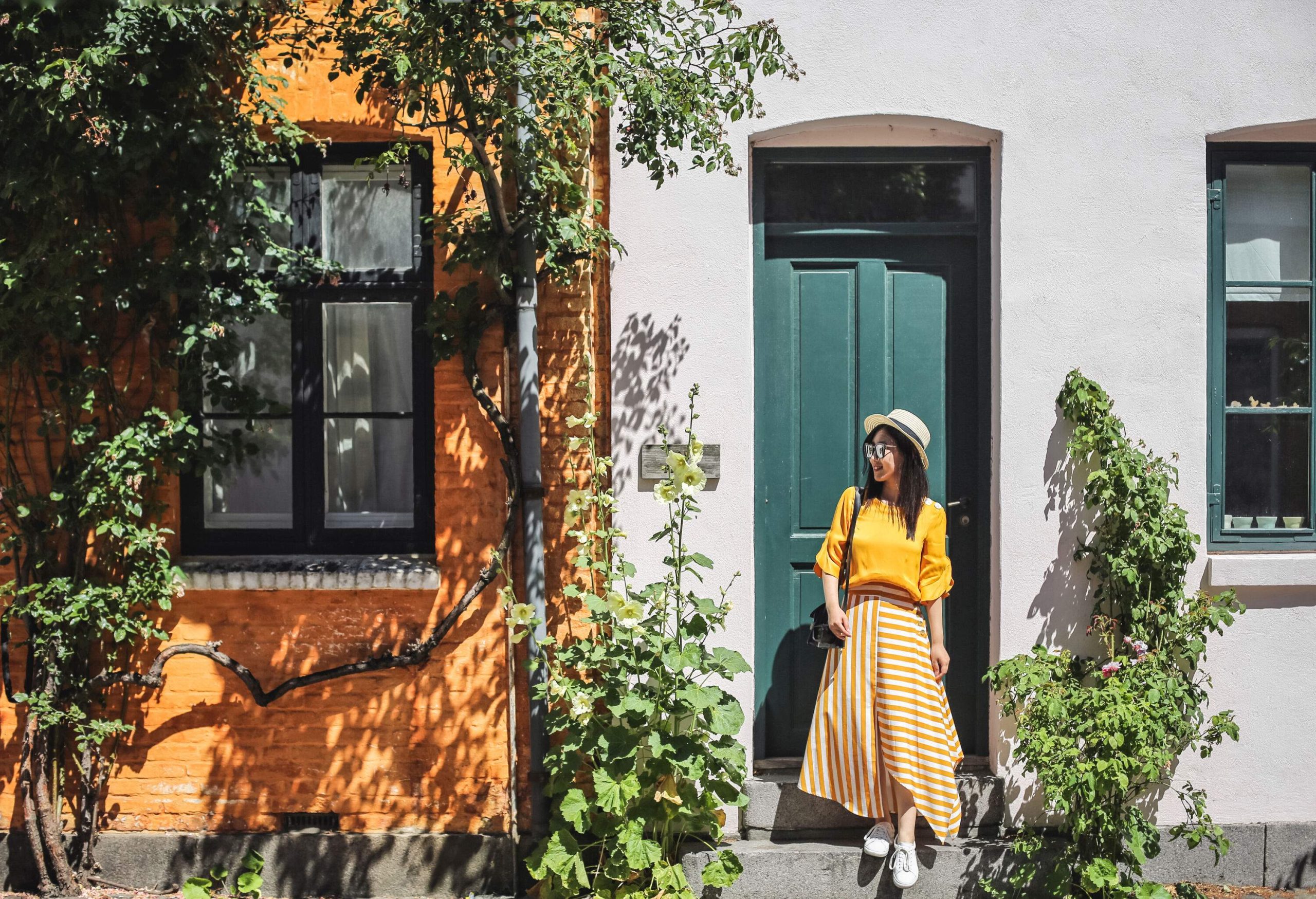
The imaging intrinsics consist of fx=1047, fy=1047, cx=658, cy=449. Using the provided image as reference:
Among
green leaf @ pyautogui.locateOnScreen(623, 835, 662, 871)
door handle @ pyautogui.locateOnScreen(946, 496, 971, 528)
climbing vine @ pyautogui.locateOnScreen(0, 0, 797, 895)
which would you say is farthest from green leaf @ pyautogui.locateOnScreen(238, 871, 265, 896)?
door handle @ pyautogui.locateOnScreen(946, 496, 971, 528)

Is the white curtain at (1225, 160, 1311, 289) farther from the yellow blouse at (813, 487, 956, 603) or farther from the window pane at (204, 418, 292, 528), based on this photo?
the window pane at (204, 418, 292, 528)

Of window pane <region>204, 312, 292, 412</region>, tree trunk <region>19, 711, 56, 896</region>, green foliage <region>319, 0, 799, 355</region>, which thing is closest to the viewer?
green foliage <region>319, 0, 799, 355</region>

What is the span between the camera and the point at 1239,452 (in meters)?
4.71

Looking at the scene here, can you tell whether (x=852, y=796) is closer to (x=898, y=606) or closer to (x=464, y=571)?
(x=898, y=606)

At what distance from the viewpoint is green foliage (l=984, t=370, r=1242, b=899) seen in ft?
13.3

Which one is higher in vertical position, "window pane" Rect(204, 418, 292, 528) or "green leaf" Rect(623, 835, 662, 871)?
"window pane" Rect(204, 418, 292, 528)

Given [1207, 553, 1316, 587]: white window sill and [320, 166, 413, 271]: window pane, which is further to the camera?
[320, 166, 413, 271]: window pane

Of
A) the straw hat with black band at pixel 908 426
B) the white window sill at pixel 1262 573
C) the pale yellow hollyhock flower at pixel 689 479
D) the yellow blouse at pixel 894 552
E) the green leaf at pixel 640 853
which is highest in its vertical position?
the straw hat with black band at pixel 908 426

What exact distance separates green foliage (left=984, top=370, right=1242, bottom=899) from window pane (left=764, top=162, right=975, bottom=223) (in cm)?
97

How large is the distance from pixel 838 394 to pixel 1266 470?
197cm

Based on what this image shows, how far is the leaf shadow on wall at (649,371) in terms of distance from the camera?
176 inches

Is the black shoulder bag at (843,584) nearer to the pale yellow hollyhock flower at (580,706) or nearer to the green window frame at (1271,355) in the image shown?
the pale yellow hollyhock flower at (580,706)

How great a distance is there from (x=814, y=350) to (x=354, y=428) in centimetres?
210

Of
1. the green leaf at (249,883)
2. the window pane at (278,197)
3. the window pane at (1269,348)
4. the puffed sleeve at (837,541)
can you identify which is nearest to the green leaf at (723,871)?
the puffed sleeve at (837,541)
